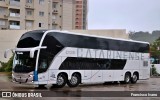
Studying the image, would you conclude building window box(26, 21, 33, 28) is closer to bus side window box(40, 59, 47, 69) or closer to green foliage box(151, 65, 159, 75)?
green foliage box(151, 65, 159, 75)

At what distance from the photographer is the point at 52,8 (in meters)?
87.2

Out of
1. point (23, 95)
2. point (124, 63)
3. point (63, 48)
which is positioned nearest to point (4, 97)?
point (23, 95)

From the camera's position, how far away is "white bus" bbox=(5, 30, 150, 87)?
73.9 feet

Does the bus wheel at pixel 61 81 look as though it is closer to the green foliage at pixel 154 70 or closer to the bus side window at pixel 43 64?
the bus side window at pixel 43 64

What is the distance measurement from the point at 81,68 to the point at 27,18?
50530mm

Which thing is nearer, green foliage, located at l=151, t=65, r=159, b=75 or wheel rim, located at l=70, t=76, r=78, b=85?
wheel rim, located at l=70, t=76, r=78, b=85

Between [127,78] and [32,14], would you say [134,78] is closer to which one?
[127,78]

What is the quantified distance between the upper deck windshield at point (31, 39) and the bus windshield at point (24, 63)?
21.6 inches

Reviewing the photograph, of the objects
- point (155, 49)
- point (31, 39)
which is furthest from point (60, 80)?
point (155, 49)

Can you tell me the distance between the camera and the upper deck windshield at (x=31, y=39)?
74.2 ft

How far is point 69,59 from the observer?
2445 centimetres

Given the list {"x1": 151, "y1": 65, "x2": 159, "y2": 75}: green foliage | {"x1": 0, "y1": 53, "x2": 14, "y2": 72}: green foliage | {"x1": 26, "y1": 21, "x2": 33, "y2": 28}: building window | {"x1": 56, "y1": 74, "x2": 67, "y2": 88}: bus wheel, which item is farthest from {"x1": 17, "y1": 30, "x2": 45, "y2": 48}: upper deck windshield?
{"x1": 26, "y1": 21, "x2": 33, "y2": 28}: building window

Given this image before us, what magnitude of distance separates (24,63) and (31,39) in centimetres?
153

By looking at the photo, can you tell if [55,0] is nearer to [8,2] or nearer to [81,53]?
[8,2]
